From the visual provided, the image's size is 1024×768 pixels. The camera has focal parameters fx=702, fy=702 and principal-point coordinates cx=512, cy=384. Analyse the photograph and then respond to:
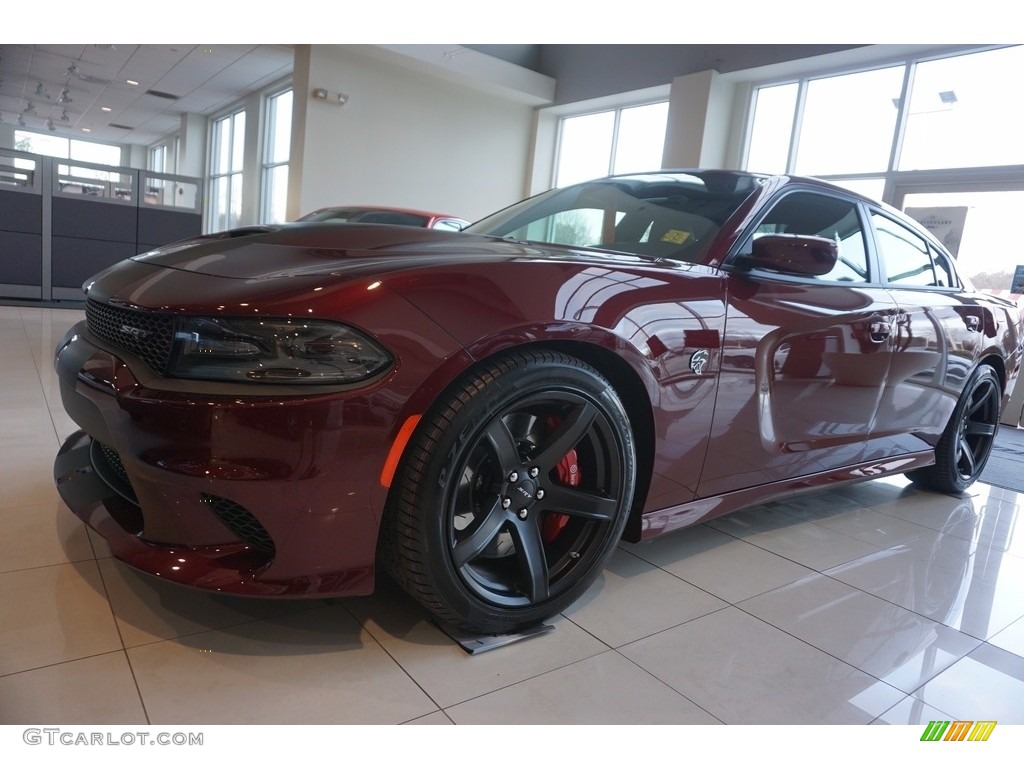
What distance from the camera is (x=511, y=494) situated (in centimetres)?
148

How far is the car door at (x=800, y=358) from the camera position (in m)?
1.88

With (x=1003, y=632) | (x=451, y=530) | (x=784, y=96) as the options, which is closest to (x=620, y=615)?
(x=451, y=530)

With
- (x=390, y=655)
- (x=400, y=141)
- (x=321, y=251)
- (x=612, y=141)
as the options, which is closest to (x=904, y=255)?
(x=321, y=251)

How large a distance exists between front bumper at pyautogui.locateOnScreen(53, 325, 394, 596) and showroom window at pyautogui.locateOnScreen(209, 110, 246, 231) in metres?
13.7

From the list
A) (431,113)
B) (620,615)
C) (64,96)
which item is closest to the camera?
(620,615)

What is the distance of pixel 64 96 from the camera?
16.2 m

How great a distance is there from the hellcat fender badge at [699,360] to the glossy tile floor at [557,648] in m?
0.63

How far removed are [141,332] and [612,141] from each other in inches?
422

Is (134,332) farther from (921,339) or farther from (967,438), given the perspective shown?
(967,438)

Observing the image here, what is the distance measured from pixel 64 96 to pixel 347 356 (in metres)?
19.2

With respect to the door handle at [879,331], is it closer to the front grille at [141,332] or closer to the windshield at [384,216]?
the front grille at [141,332]

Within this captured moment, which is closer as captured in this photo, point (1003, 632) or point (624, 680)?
point (624, 680)

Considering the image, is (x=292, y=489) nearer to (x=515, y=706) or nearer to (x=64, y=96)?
(x=515, y=706)

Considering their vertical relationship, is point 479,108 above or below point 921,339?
above
